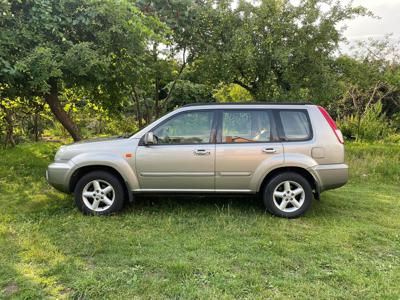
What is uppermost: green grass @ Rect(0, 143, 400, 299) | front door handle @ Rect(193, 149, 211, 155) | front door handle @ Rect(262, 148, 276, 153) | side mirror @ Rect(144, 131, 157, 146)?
side mirror @ Rect(144, 131, 157, 146)

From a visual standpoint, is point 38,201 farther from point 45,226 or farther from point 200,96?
point 200,96

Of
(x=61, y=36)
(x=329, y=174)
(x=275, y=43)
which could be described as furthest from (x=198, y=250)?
(x=275, y=43)

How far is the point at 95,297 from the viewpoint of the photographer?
125 inches

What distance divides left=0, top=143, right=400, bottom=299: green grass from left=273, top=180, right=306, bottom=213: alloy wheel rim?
22 centimetres

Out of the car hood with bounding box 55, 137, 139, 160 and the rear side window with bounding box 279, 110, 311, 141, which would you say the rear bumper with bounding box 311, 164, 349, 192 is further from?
the car hood with bounding box 55, 137, 139, 160

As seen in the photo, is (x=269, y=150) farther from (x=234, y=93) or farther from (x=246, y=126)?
(x=234, y=93)

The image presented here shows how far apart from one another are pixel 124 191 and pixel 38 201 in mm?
1731

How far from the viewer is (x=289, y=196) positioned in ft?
17.4

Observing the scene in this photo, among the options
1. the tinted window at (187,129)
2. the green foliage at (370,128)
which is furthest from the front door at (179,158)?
the green foliage at (370,128)

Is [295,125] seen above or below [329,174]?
above

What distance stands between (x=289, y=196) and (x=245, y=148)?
37.0 inches

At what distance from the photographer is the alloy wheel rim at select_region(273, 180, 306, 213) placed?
17.4ft

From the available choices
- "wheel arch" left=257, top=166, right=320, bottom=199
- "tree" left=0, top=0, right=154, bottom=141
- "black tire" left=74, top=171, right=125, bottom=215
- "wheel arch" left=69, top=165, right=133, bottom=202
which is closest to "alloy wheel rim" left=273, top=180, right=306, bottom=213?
"wheel arch" left=257, top=166, right=320, bottom=199

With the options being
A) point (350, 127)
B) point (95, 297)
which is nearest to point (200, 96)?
point (350, 127)
